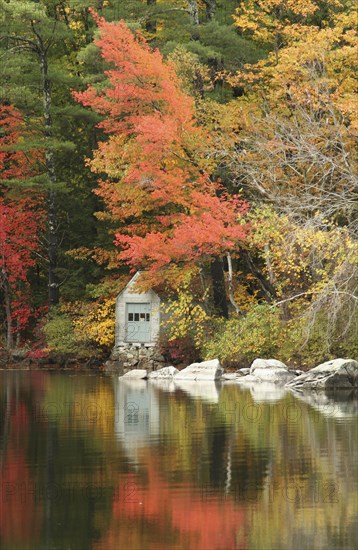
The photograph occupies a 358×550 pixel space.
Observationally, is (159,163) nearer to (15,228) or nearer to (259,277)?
(259,277)

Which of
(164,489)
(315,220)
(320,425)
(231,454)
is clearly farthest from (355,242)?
(164,489)

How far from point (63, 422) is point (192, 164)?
46.4ft

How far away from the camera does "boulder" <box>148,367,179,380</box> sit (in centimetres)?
3058

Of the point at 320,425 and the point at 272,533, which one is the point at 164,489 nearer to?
the point at 272,533

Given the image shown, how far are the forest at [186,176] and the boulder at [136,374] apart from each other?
164cm

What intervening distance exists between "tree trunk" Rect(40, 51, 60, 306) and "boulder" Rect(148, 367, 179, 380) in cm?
729

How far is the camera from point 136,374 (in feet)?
Answer: 104

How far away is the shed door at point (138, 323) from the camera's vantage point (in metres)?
35.3

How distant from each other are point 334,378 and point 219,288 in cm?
845

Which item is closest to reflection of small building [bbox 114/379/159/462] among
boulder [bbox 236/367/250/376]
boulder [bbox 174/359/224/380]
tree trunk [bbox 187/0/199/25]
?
boulder [bbox 174/359/224/380]

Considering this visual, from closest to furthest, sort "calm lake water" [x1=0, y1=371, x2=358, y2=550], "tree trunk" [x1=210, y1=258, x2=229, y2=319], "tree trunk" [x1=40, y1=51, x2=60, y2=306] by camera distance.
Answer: "calm lake water" [x1=0, y1=371, x2=358, y2=550] < "tree trunk" [x1=210, y1=258, x2=229, y2=319] < "tree trunk" [x1=40, y1=51, x2=60, y2=306]

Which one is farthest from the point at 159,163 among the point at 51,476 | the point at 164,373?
the point at 51,476

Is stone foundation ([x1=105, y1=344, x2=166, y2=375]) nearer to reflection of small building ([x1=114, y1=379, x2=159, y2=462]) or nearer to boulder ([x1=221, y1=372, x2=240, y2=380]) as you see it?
boulder ([x1=221, y1=372, x2=240, y2=380])

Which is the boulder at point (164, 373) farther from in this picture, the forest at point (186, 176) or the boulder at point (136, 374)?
the forest at point (186, 176)
